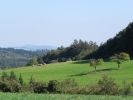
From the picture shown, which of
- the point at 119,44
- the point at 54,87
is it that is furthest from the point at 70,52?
the point at 54,87

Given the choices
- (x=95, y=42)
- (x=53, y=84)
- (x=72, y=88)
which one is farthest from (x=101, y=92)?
(x=95, y=42)

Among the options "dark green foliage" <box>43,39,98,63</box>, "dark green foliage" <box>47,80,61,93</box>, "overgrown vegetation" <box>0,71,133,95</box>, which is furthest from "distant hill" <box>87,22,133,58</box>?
"dark green foliage" <box>47,80,61,93</box>

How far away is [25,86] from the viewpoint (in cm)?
3719

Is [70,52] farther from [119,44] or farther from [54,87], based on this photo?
[54,87]

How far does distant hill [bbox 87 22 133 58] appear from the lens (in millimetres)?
92625

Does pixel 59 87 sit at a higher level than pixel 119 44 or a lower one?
lower

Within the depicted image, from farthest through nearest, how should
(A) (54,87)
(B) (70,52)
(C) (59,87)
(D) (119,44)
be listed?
(B) (70,52) < (D) (119,44) < (A) (54,87) < (C) (59,87)

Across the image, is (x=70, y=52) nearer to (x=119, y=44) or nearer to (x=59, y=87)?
(x=119, y=44)

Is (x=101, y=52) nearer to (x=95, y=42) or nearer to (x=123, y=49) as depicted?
(x=123, y=49)

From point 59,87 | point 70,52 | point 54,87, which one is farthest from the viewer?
point 70,52

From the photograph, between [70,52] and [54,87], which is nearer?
[54,87]

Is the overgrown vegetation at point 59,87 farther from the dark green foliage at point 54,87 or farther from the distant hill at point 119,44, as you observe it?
the distant hill at point 119,44

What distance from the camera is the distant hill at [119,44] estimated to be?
9262cm

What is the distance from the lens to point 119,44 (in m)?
96.2
